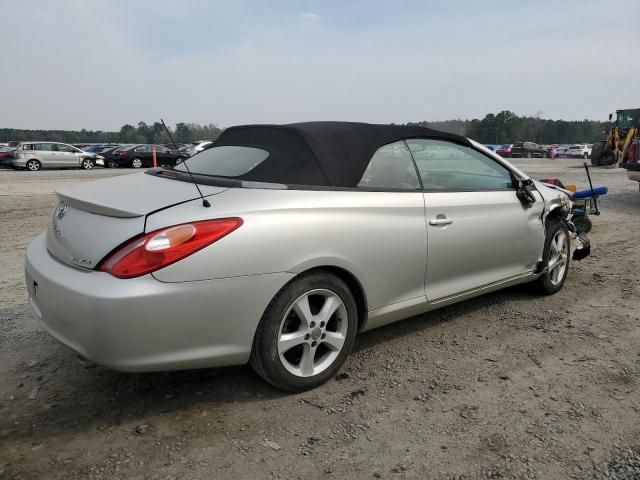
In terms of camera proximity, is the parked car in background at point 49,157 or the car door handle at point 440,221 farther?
the parked car in background at point 49,157

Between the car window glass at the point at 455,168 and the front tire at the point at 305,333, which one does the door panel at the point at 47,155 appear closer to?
the car window glass at the point at 455,168

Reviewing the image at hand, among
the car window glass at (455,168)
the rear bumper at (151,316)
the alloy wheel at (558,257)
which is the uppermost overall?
the car window glass at (455,168)

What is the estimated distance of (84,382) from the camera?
296cm

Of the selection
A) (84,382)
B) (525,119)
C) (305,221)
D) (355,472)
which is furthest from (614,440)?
(525,119)

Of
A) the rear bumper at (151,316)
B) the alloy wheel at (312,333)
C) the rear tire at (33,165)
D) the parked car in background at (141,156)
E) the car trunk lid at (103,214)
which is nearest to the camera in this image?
the rear bumper at (151,316)

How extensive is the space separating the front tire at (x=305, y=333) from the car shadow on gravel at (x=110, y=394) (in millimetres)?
148

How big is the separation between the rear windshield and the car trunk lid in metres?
0.30

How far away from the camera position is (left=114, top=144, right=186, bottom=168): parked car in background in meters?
29.4

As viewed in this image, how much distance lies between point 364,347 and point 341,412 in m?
0.85

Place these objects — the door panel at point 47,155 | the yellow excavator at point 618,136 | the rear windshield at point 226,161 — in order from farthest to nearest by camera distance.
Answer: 1. the door panel at point 47,155
2. the yellow excavator at point 618,136
3. the rear windshield at point 226,161

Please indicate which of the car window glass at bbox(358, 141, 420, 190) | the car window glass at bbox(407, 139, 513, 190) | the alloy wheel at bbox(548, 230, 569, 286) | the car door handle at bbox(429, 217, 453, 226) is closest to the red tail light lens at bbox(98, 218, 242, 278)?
the car window glass at bbox(358, 141, 420, 190)

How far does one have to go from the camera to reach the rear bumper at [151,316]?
2.25 m

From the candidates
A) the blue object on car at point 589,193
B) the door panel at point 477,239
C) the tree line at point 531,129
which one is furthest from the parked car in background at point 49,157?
the tree line at point 531,129

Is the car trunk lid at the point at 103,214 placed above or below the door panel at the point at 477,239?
above
